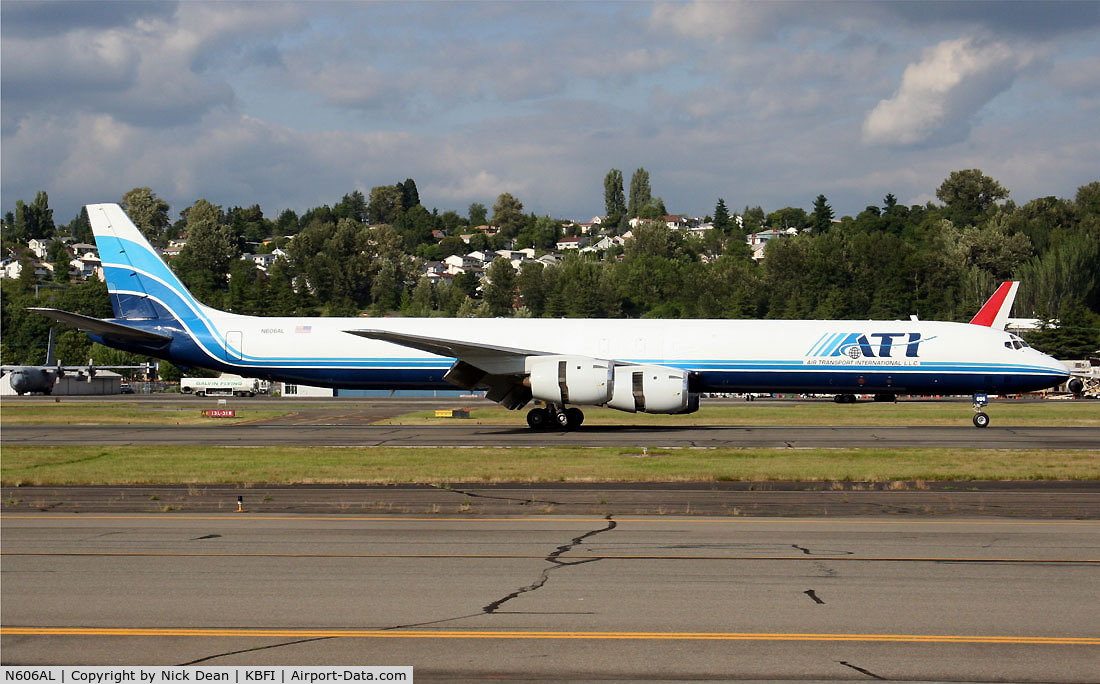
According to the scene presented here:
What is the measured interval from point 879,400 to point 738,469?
34255mm

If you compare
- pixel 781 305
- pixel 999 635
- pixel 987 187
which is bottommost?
pixel 999 635

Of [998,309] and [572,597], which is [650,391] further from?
[998,309]

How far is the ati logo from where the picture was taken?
3309cm

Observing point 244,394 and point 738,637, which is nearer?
point 738,637

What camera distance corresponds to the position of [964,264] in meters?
117

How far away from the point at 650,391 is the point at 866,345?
25.0 ft

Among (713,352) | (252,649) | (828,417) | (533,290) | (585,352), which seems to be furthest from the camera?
(533,290)

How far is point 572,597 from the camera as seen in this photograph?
Result: 33.4ft

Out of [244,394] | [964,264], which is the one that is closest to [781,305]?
[964,264]

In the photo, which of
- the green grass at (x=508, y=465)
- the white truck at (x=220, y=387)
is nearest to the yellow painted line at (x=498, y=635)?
the green grass at (x=508, y=465)

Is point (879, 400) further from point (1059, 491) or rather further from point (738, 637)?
point (738, 637)

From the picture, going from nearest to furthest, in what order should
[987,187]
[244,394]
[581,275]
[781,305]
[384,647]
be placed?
[384,647], [244,394], [781,305], [581,275], [987,187]

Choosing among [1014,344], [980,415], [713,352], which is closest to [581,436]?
[713,352]

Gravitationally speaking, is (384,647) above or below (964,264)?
below
